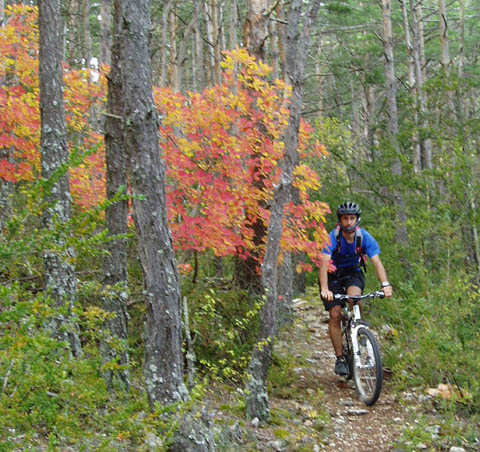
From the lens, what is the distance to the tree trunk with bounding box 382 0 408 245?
10.5 m

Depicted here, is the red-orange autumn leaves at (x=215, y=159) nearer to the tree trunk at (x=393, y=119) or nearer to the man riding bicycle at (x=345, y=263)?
the man riding bicycle at (x=345, y=263)

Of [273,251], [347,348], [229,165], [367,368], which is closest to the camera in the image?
[273,251]

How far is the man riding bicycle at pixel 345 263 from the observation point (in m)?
6.36

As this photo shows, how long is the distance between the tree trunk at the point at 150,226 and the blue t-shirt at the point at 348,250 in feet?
8.48

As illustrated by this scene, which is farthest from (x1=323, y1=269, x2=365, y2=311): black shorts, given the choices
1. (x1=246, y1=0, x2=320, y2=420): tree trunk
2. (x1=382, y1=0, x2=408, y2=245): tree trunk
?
(x1=382, y1=0, x2=408, y2=245): tree trunk

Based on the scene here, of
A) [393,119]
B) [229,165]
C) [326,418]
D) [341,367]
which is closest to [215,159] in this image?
[229,165]

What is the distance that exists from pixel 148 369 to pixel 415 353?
3336 millimetres

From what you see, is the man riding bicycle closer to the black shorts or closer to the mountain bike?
the black shorts

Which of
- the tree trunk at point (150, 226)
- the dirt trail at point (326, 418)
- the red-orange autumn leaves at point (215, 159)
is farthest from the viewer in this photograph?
the red-orange autumn leaves at point (215, 159)

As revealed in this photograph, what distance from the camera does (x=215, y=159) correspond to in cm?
761

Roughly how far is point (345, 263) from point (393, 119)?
7.34 m

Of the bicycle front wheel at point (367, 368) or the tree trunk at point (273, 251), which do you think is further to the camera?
the bicycle front wheel at point (367, 368)

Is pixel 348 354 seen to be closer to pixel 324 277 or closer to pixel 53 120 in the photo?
pixel 324 277

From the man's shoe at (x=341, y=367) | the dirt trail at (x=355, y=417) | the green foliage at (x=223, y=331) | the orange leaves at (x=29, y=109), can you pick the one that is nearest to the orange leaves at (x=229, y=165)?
the green foliage at (x=223, y=331)
